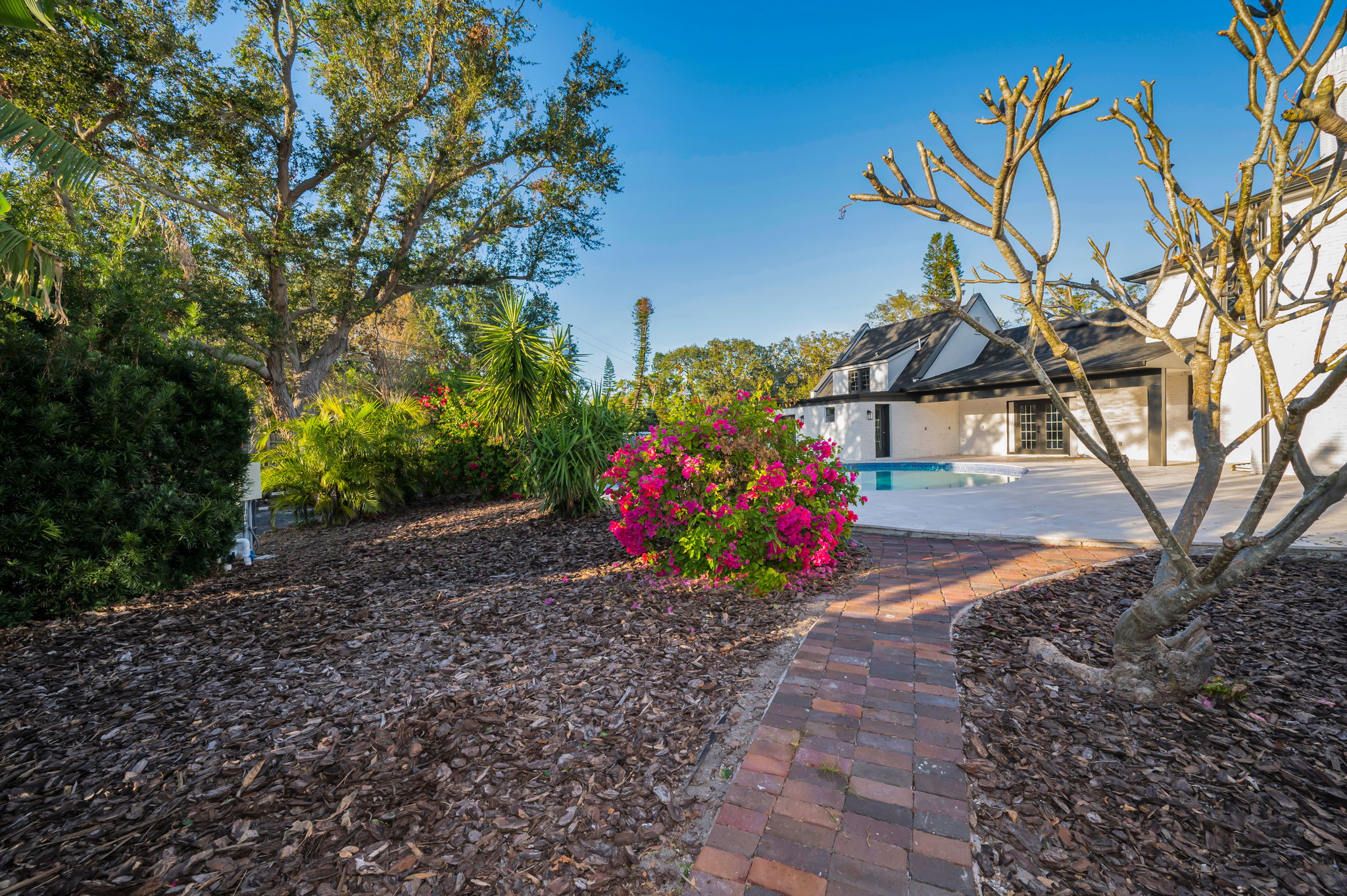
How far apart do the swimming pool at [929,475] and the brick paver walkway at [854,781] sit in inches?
329

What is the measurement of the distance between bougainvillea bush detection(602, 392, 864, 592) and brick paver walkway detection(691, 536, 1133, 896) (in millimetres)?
822

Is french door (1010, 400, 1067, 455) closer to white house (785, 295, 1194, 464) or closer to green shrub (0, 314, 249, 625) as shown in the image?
white house (785, 295, 1194, 464)

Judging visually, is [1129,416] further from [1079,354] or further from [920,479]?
[920,479]

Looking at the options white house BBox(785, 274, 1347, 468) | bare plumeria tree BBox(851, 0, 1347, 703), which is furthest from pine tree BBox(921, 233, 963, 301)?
bare plumeria tree BBox(851, 0, 1347, 703)

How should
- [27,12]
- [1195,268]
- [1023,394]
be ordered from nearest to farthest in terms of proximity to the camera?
[1195,268], [27,12], [1023,394]

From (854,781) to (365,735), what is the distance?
75.7 inches

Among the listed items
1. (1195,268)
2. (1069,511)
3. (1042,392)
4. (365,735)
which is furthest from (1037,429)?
(365,735)

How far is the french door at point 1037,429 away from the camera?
643 inches

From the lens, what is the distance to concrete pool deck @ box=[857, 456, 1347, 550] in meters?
5.27

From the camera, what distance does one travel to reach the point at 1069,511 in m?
6.78

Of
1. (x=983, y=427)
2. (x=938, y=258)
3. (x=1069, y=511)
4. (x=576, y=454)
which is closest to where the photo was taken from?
(x=576, y=454)

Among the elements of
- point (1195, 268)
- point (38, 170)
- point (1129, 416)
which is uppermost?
point (38, 170)

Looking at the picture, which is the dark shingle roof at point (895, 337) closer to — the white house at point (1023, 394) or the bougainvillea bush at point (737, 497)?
the white house at point (1023, 394)

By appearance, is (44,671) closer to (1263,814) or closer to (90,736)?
(90,736)
